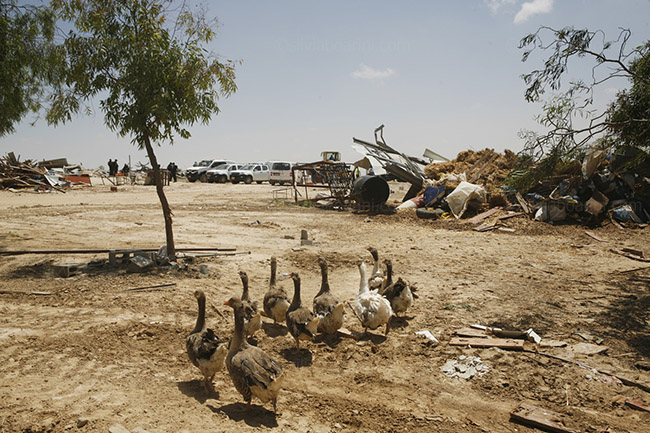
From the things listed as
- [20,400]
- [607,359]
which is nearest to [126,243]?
[20,400]

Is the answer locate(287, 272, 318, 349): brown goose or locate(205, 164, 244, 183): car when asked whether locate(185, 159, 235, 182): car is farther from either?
locate(287, 272, 318, 349): brown goose

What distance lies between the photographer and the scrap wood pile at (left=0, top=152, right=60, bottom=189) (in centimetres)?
2867

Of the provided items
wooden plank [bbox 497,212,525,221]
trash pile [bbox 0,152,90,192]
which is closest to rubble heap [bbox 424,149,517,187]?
wooden plank [bbox 497,212,525,221]

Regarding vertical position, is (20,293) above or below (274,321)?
above

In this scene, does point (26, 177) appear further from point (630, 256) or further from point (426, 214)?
point (630, 256)

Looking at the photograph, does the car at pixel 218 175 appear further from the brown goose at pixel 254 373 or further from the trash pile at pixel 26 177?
the brown goose at pixel 254 373

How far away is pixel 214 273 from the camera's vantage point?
28.6 feet

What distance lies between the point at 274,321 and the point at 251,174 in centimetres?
3416

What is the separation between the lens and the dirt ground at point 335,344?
13.5ft

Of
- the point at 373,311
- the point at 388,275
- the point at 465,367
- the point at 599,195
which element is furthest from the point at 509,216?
the point at 465,367

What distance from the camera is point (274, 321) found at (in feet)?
22.0

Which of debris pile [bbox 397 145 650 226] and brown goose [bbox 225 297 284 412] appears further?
debris pile [bbox 397 145 650 226]

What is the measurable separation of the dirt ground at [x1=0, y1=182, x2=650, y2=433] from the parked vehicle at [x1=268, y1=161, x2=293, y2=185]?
27.3 metres

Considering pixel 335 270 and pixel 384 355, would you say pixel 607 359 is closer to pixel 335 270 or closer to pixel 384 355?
pixel 384 355
